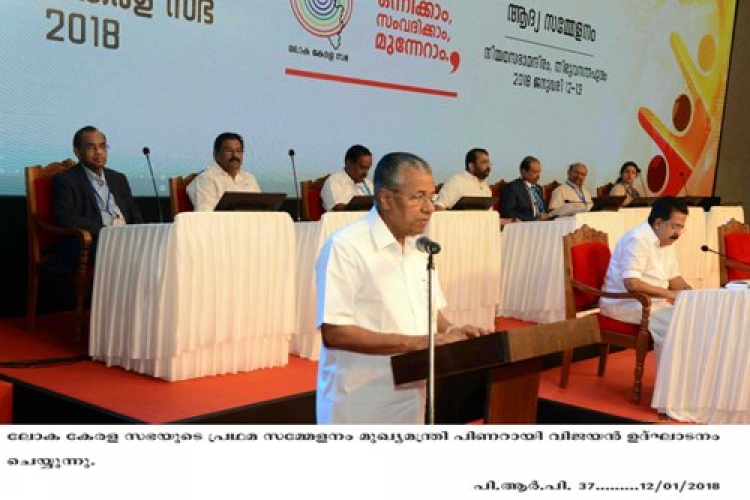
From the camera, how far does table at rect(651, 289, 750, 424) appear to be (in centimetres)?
426

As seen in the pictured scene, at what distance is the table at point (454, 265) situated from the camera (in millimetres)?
4988

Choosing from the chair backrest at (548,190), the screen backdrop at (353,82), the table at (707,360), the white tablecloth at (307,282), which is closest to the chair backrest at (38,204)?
the screen backdrop at (353,82)

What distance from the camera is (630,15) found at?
10484 millimetres

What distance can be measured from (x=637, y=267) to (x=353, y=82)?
3.19 m

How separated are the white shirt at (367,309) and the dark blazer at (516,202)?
5355mm

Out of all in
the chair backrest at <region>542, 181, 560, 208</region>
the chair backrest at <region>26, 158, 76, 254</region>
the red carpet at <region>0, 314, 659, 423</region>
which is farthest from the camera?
the chair backrest at <region>542, 181, 560, 208</region>

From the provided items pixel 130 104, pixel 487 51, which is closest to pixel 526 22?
pixel 487 51

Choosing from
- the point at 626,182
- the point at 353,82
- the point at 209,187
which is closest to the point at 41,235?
the point at 209,187

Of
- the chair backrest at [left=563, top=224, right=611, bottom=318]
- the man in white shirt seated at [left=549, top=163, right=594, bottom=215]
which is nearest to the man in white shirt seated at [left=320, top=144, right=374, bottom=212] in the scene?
the chair backrest at [left=563, top=224, right=611, bottom=318]

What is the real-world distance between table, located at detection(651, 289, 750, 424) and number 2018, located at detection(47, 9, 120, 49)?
3.59 meters

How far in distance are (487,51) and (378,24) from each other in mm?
1484

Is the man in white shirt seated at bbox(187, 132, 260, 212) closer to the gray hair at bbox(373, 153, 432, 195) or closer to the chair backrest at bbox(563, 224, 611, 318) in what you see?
the chair backrest at bbox(563, 224, 611, 318)

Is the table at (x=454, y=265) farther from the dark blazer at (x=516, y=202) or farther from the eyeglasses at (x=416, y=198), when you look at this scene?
the eyeglasses at (x=416, y=198)
